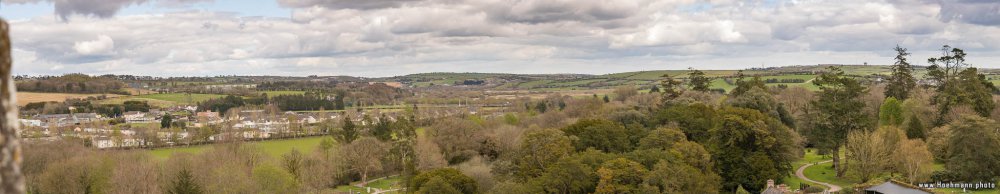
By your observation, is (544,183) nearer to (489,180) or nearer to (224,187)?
(489,180)

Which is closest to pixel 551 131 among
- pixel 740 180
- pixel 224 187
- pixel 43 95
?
pixel 740 180

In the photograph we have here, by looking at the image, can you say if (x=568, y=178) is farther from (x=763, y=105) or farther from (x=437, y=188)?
(x=763, y=105)

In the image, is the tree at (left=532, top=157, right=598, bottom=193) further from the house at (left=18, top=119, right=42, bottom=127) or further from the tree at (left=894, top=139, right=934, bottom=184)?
the house at (left=18, top=119, right=42, bottom=127)

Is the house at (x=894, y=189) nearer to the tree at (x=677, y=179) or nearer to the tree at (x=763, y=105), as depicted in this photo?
the tree at (x=677, y=179)

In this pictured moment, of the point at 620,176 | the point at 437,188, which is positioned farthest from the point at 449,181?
the point at 620,176

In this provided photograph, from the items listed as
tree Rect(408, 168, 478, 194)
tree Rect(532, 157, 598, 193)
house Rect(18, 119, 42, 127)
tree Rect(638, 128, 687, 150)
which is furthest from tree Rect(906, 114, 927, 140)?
house Rect(18, 119, 42, 127)

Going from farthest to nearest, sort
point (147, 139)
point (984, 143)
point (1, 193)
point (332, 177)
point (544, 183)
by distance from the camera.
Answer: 1. point (147, 139)
2. point (332, 177)
3. point (984, 143)
4. point (544, 183)
5. point (1, 193)

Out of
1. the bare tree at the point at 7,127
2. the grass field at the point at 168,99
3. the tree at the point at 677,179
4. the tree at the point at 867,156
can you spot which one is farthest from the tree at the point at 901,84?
the grass field at the point at 168,99
